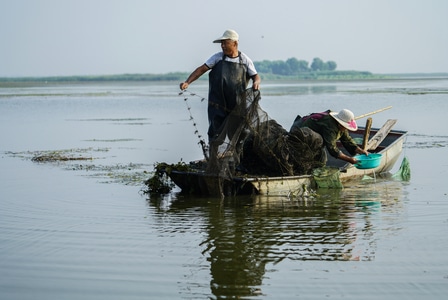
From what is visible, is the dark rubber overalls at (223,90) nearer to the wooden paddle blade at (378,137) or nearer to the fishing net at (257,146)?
the fishing net at (257,146)

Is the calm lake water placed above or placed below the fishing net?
below

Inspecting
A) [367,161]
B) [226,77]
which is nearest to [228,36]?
[226,77]

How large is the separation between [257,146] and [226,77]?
100cm

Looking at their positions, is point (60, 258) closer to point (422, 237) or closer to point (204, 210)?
point (204, 210)

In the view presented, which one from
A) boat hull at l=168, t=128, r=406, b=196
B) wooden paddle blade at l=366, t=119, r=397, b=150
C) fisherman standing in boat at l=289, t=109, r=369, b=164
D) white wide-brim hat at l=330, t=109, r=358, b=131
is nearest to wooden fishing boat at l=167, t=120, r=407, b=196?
boat hull at l=168, t=128, r=406, b=196

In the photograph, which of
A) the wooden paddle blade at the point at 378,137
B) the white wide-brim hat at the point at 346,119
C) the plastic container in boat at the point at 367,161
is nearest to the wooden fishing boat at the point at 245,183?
the plastic container in boat at the point at 367,161

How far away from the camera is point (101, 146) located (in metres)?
17.6

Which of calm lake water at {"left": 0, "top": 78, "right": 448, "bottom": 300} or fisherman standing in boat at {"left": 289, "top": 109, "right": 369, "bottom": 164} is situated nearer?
calm lake water at {"left": 0, "top": 78, "right": 448, "bottom": 300}

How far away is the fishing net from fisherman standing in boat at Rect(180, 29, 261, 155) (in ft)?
0.34

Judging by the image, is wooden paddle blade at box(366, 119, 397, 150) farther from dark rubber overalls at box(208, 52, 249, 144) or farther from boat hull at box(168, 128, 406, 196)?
dark rubber overalls at box(208, 52, 249, 144)

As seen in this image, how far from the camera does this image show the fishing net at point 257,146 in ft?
32.8

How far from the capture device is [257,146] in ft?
33.6

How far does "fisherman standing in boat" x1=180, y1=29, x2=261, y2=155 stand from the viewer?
32.7 feet

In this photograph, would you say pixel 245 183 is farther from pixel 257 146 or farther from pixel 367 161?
pixel 367 161
